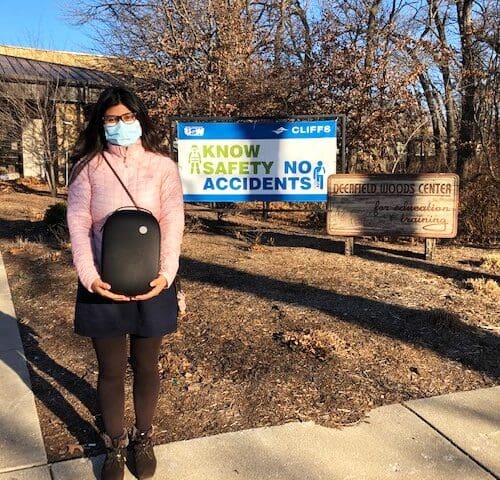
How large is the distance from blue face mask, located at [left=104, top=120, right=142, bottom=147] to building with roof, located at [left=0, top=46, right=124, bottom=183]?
570 inches

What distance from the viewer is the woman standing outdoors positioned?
7.80 feet

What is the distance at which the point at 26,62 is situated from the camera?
2197 centimetres

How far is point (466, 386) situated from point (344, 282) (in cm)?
260

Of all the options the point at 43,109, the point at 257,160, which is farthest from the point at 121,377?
the point at 43,109

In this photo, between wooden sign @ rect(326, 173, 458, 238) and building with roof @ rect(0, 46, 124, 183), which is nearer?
wooden sign @ rect(326, 173, 458, 238)

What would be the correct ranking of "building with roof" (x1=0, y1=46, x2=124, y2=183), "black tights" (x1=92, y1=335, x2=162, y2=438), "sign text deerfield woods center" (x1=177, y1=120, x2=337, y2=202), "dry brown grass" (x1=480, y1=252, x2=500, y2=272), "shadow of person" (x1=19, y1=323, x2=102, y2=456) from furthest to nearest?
"building with roof" (x1=0, y1=46, x2=124, y2=183) < "sign text deerfield woods center" (x1=177, y1=120, x2=337, y2=202) < "dry brown grass" (x1=480, y1=252, x2=500, y2=272) < "shadow of person" (x1=19, y1=323, x2=102, y2=456) < "black tights" (x1=92, y1=335, x2=162, y2=438)

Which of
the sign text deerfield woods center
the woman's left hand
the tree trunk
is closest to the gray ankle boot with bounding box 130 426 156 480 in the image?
the woman's left hand

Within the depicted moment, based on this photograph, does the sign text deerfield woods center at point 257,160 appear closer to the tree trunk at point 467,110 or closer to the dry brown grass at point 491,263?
the dry brown grass at point 491,263

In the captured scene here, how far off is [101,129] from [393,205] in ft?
18.4

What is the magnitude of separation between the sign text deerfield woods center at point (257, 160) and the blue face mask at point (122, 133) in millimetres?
5867

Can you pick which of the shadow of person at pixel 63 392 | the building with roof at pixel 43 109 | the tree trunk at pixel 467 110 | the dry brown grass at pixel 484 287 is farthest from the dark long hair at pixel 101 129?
the building with roof at pixel 43 109

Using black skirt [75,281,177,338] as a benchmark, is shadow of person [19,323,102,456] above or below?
below

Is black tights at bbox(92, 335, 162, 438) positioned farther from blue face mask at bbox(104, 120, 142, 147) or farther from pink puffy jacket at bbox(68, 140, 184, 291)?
blue face mask at bbox(104, 120, 142, 147)

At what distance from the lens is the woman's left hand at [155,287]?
233cm
